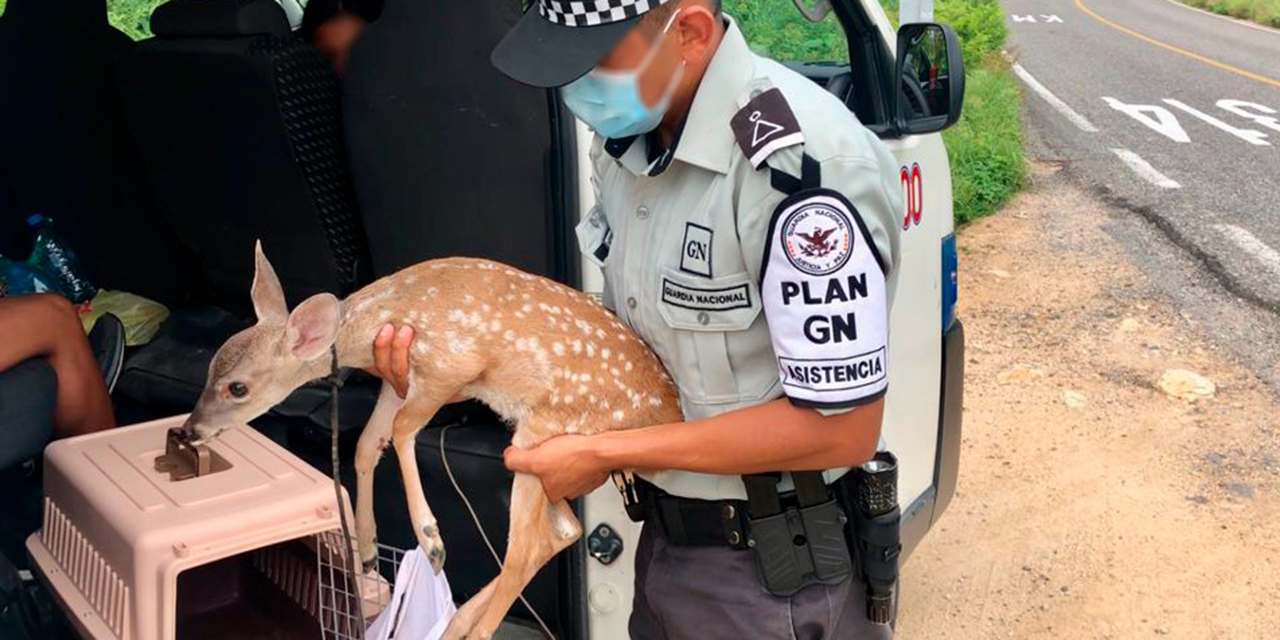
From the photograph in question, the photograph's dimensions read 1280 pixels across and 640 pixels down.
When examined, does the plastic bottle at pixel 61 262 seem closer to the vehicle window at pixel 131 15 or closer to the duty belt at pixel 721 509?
the duty belt at pixel 721 509

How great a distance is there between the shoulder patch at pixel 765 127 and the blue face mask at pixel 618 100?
0.34 ft

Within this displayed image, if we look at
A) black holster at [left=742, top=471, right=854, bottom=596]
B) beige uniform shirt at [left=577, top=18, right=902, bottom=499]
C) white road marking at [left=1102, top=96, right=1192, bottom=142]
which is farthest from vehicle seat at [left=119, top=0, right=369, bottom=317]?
white road marking at [left=1102, top=96, right=1192, bottom=142]

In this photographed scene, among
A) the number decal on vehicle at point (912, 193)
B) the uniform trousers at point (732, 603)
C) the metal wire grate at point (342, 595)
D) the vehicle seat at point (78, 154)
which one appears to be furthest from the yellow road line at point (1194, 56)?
the metal wire grate at point (342, 595)

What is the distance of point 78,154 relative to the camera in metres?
3.11

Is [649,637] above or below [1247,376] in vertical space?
above

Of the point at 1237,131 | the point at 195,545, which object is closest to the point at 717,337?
the point at 195,545

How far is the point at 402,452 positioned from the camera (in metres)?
1.78

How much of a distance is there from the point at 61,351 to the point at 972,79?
989 cm

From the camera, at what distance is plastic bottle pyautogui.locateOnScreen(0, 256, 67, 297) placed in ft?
10.1

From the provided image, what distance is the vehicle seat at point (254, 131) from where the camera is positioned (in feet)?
8.27

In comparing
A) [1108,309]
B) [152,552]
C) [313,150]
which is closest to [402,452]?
[152,552]

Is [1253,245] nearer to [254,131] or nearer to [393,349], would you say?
[254,131]

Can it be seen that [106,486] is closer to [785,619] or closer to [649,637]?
[649,637]

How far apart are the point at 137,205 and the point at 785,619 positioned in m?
2.14
